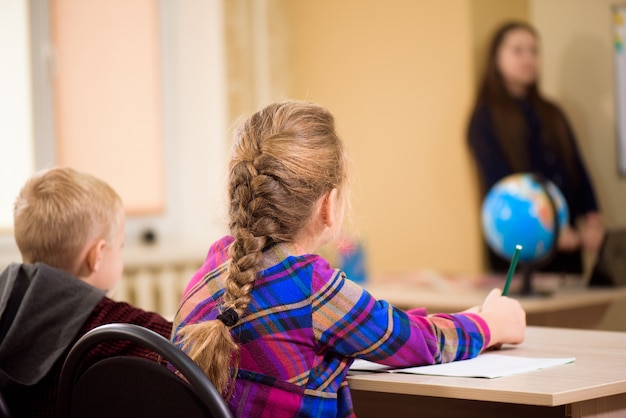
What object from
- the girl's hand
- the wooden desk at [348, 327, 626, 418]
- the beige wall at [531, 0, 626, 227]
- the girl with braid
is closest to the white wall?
the beige wall at [531, 0, 626, 227]

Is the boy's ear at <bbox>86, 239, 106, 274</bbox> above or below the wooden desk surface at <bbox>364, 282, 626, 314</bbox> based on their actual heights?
above

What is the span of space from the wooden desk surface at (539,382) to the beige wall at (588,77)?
2987mm

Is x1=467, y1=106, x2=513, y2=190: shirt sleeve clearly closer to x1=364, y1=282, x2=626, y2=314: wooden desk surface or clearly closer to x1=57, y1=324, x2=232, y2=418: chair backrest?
x1=364, y1=282, x2=626, y2=314: wooden desk surface

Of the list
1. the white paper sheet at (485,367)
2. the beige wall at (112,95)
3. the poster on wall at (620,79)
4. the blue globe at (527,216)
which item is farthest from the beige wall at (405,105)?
the white paper sheet at (485,367)

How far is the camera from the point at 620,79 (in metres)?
4.46

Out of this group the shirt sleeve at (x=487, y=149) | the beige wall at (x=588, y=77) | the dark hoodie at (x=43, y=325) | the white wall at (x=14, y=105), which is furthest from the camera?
the beige wall at (x=588, y=77)

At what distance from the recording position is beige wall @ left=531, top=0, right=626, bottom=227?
177 inches

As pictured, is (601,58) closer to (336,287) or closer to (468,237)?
(468,237)

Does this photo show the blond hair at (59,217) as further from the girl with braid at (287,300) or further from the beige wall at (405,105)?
the beige wall at (405,105)

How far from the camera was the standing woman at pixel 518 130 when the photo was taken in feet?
14.4

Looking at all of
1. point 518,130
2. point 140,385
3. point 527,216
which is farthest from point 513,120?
point 140,385

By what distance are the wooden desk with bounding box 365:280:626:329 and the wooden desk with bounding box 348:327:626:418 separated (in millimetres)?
1223

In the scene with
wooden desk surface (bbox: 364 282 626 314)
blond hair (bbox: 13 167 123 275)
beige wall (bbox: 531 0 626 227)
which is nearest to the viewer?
blond hair (bbox: 13 167 123 275)

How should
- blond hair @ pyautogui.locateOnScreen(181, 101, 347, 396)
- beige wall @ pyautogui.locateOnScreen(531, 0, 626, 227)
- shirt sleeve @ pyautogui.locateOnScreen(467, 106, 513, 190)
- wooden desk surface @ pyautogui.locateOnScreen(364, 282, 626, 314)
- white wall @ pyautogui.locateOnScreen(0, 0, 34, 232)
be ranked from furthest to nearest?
beige wall @ pyautogui.locateOnScreen(531, 0, 626, 227), shirt sleeve @ pyautogui.locateOnScreen(467, 106, 513, 190), white wall @ pyautogui.locateOnScreen(0, 0, 34, 232), wooden desk surface @ pyautogui.locateOnScreen(364, 282, 626, 314), blond hair @ pyautogui.locateOnScreen(181, 101, 347, 396)
